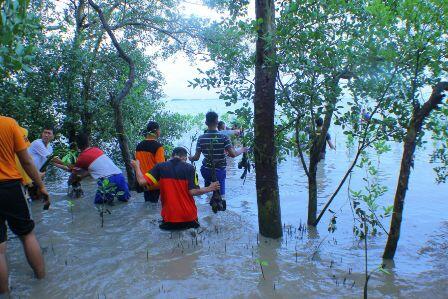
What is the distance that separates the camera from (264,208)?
534cm

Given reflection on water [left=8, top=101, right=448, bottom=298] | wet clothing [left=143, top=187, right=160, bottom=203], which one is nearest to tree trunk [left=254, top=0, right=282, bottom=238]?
reflection on water [left=8, top=101, right=448, bottom=298]

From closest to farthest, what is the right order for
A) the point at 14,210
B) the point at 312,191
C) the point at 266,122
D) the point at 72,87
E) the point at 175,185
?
1. the point at 14,210
2. the point at 266,122
3. the point at 175,185
4. the point at 312,191
5. the point at 72,87

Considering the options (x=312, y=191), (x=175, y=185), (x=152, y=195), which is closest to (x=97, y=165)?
(x=152, y=195)

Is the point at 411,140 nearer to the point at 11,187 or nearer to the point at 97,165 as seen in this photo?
the point at 11,187

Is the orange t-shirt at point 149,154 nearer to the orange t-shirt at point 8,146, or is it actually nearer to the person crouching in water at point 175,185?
the person crouching in water at point 175,185

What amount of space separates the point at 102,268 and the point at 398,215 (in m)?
3.44

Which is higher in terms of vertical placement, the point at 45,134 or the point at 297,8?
the point at 297,8

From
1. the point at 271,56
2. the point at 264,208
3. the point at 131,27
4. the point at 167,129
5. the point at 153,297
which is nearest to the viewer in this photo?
the point at 153,297

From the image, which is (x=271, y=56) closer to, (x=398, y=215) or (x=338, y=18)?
(x=338, y=18)

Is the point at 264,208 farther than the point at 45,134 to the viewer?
No

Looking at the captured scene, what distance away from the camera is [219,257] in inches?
190

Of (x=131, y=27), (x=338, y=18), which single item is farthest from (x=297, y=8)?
(x=131, y=27)

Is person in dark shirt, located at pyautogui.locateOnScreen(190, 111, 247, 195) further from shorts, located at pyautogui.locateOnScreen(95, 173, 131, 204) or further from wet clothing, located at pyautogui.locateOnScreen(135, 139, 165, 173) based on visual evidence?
shorts, located at pyautogui.locateOnScreen(95, 173, 131, 204)

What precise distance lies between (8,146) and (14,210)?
643 millimetres
